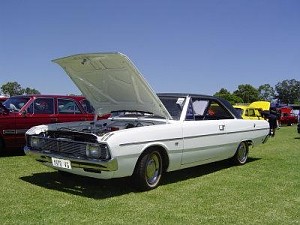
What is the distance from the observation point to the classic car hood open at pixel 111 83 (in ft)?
20.7

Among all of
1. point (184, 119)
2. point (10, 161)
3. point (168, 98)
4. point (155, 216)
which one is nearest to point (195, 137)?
point (184, 119)

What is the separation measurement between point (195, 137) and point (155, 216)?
2409 mm

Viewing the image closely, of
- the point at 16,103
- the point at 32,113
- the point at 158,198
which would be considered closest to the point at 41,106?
the point at 32,113

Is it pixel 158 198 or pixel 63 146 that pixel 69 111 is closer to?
pixel 63 146

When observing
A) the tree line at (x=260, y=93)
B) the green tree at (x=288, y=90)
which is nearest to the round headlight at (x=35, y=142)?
the tree line at (x=260, y=93)

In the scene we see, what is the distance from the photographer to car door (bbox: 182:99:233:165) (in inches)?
275

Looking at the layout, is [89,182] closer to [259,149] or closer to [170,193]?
[170,193]

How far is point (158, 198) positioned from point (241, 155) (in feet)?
12.1

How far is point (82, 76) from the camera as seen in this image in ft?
23.6

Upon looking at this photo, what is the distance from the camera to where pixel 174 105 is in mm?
7309

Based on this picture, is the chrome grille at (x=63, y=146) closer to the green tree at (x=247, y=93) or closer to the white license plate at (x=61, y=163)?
the white license plate at (x=61, y=163)

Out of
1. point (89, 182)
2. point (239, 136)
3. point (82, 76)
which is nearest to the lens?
point (89, 182)

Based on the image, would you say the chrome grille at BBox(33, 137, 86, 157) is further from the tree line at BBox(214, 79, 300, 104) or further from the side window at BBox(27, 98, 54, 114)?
the tree line at BBox(214, 79, 300, 104)

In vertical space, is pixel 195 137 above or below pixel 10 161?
above
